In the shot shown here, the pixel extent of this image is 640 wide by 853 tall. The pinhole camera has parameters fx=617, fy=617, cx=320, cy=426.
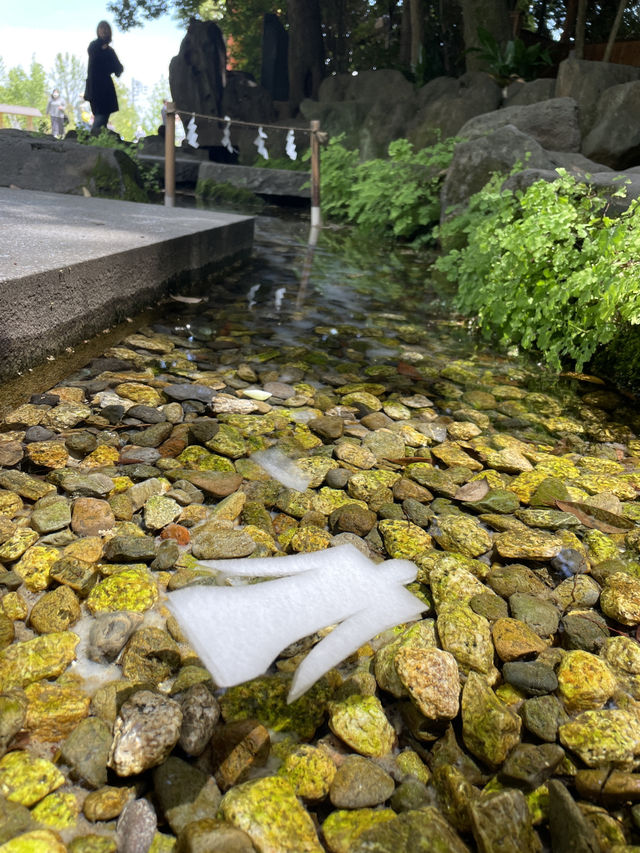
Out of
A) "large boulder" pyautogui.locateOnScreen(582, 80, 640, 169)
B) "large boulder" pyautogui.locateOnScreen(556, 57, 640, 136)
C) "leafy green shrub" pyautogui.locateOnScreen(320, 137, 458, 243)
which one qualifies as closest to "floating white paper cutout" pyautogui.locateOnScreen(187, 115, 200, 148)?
"leafy green shrub" pyautogui.locateOnScreen(320, 137, 458, 243)

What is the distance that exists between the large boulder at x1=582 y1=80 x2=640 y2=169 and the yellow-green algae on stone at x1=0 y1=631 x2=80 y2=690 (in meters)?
9.29

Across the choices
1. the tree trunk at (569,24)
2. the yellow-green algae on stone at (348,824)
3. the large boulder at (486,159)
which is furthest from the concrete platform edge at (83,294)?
the tree trunk at (569,24)

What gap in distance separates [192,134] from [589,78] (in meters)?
11.3

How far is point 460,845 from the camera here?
40.1 inches

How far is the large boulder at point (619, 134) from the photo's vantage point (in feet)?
27.3

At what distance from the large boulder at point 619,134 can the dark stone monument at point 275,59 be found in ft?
42.0

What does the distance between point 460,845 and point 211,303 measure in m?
4.23

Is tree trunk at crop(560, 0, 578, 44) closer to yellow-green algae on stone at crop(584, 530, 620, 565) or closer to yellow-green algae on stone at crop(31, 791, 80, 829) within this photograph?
yellow-green algae on stone at crop(584, 530, 620, 565)

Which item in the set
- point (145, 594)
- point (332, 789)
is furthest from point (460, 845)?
point (145, 594)

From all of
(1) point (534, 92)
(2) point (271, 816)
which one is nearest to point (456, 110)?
(1) point (534, 92)

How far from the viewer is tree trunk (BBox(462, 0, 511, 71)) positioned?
46.3 feet

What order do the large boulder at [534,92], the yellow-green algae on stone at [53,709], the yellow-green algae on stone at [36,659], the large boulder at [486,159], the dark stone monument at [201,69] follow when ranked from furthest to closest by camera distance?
1. the dark stone monument at [201,69]
2. the large boulder at [534,92]
3. the large boulder at [486,159]
4. the yellow-green algae on stone at [36,659]
5. the yellow-green algae on stone at [53,709]

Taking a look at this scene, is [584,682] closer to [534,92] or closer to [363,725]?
[363,725]

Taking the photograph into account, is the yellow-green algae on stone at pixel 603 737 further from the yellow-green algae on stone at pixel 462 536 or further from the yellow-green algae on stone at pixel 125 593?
the yellow-green algae on stone at pixel 125 593
